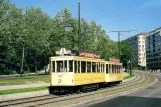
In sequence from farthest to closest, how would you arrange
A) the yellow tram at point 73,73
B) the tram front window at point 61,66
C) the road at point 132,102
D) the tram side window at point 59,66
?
the tram side window at point 59,66 < the tram front window at point 61,66 < the yellow tram at point 73,73 < the road at point 132,102

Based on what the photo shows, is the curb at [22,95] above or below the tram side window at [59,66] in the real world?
A: below

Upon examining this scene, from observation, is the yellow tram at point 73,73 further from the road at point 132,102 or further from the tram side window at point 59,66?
the road at point 132,102

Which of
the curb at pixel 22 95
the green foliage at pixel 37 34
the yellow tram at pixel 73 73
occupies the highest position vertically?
the green foliage at pixel 37 34

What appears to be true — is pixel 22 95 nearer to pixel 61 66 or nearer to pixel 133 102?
pixel 61 66

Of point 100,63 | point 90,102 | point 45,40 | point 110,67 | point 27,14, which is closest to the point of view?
point 90,102

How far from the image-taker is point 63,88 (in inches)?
1151

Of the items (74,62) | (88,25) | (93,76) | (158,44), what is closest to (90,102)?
(74,62)

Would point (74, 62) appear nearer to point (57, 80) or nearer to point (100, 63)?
point (57, 80)

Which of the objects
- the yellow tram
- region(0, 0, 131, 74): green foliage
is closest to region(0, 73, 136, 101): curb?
the yellow tram

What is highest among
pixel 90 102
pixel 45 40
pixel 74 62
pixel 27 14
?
pixel 27 14

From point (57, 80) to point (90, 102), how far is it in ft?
25.2

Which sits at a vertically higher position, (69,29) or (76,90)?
(69,29)

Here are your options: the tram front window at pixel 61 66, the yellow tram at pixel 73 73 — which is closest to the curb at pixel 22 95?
the yellow tram at pixel 73 73

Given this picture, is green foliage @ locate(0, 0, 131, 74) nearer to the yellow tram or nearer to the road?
the yellow tram
